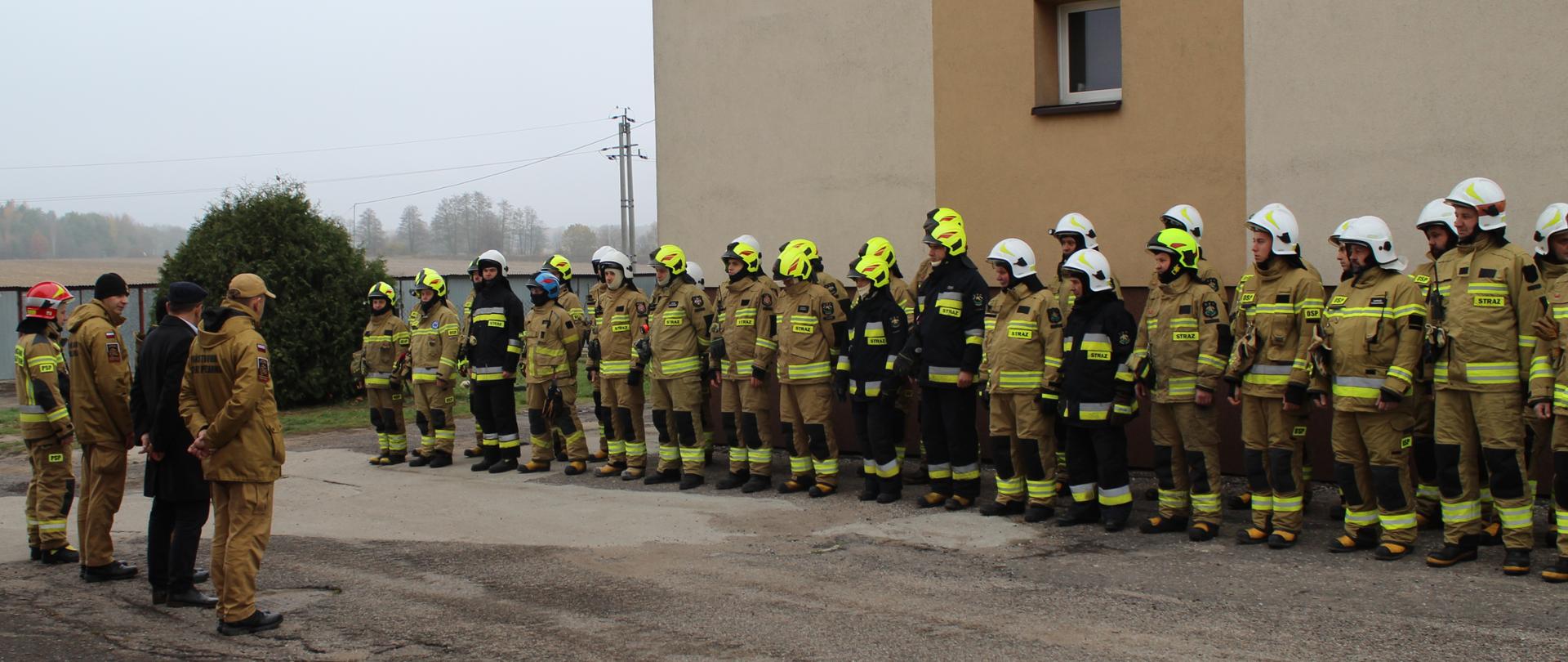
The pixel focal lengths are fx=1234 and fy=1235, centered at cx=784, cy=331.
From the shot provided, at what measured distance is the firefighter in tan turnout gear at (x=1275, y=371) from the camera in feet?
27.0

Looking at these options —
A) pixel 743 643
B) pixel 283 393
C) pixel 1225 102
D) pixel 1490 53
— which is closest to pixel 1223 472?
pixel 1225 102

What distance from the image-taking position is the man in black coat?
754 cm

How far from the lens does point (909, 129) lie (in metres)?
12.9

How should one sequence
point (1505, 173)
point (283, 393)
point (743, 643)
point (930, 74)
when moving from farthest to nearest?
point (283, 393) < point (930, 74) < point (1505, 173) < point (743, 643)

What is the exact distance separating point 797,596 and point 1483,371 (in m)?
4.42

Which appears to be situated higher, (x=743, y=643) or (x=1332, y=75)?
(x=1332, y=75)

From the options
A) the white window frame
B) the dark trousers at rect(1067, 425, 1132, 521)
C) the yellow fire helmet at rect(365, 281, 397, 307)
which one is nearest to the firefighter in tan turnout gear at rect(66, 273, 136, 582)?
the yellow fire helmet at rect(365, 281, 397, 307)

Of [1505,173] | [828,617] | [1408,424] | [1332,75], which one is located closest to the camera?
[828,617]

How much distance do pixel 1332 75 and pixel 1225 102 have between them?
90cm

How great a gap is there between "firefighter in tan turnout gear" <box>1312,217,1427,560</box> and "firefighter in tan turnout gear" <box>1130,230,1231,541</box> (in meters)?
0.75

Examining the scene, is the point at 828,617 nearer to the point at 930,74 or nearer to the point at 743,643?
the point at 743,643

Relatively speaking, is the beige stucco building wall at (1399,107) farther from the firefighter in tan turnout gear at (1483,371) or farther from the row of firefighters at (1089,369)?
the firefighter in tan turnout gear at (1483,371)

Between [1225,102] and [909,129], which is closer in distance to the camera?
[1225,102]

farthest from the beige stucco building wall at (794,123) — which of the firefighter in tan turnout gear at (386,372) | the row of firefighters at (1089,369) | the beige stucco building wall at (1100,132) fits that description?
the firefighter in tan turnout gear at (386,372)
